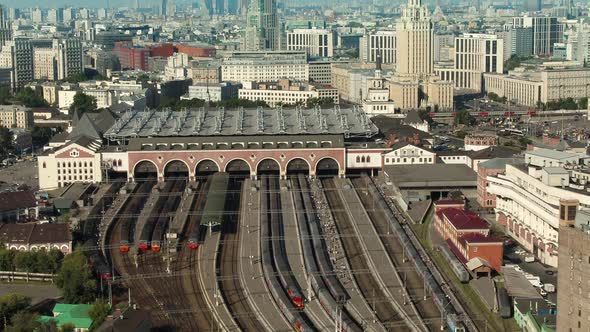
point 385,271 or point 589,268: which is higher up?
point 589,268

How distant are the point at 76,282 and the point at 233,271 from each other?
141 inches

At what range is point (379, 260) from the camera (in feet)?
79.2

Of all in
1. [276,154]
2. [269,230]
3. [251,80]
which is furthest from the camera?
[251,80]

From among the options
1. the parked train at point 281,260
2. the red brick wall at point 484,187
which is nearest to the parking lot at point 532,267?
the red brick wall at point 484,187

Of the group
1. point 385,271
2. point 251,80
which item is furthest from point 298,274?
point 251,80

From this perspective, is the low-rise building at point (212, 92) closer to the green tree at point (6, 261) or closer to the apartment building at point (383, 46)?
the apartment building at point (383, 46)

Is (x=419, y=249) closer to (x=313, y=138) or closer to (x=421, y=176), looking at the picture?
(x=421, y=176)

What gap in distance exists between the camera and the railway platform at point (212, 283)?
65.9 ft

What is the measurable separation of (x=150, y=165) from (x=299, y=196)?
5.69 m

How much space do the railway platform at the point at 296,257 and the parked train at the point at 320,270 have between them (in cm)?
11

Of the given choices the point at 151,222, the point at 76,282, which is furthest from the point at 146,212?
the point at 76,282

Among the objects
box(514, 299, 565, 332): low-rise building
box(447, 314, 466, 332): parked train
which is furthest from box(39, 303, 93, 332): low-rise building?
box(514, 299, 565, 332): low-rise building

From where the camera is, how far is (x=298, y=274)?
75.1ft

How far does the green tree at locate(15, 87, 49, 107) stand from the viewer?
5766 centimetres
